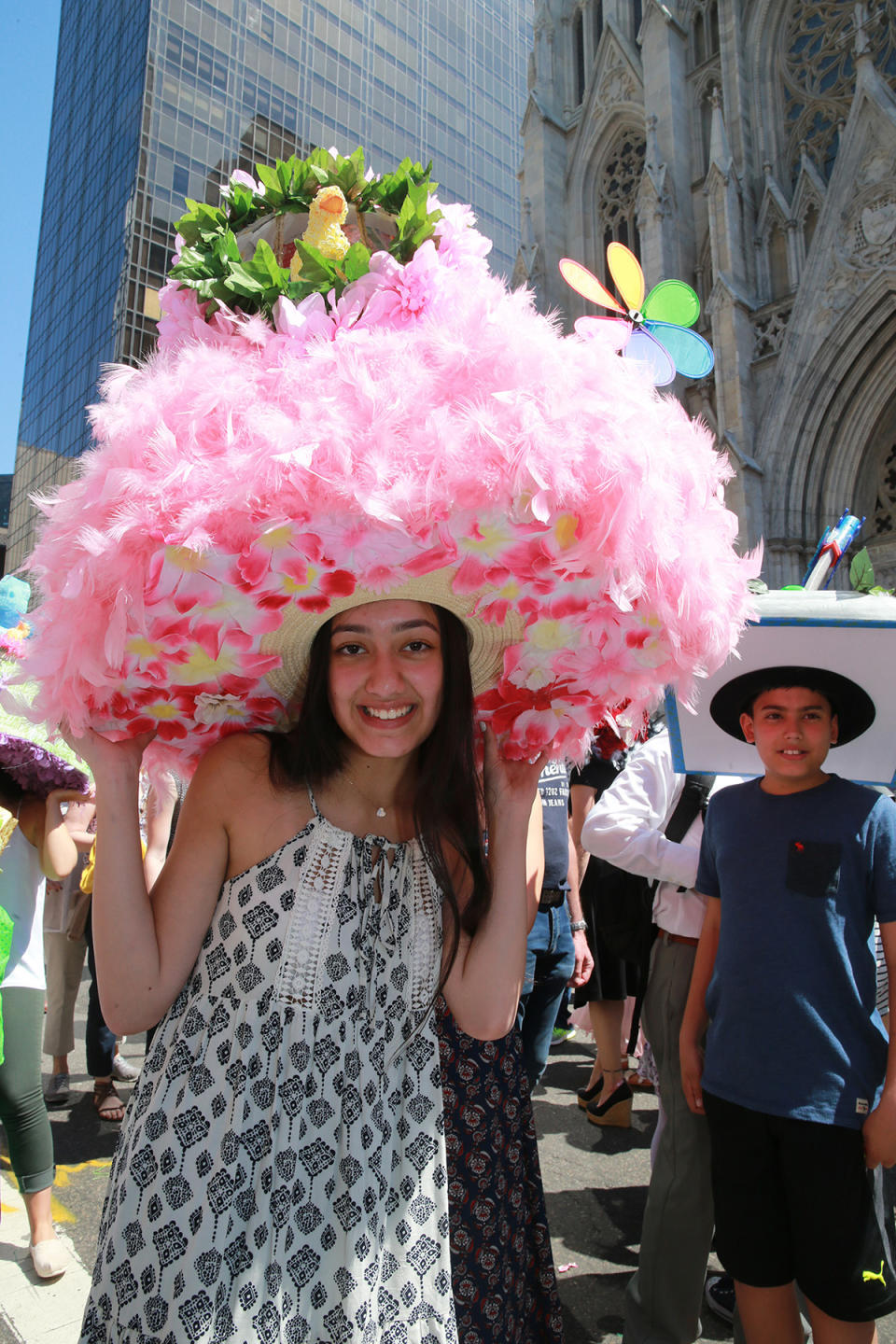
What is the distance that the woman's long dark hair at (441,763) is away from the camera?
157cm

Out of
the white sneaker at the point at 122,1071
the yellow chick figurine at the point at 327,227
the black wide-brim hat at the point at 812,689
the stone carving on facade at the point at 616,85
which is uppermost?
the stone carving on facade at the point at 616,85

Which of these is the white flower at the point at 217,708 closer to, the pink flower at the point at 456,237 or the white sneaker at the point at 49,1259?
the pink flower at the point at 456,237

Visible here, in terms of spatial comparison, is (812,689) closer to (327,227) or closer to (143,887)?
(327,227)

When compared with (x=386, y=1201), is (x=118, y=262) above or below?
above

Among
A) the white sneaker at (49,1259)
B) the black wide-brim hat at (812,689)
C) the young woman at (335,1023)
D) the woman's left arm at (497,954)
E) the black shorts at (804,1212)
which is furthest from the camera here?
the white sneaker at (49,1259)

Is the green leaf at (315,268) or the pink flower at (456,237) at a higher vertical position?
the pink flower at (456,237)

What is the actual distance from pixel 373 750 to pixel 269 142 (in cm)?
5454

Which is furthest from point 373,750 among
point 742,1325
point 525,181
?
point 525,181

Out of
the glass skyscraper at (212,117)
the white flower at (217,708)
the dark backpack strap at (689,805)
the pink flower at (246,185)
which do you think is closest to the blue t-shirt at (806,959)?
the dark backpack strap at (689,805)

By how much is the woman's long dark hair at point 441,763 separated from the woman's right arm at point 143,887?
141 millimetres

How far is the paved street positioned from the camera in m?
2.70

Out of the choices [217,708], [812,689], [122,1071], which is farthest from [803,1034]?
[122,1071]

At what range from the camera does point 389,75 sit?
48344 mm

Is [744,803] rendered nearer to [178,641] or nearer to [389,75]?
[178,641]
